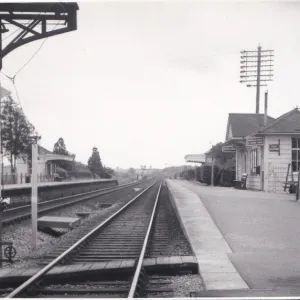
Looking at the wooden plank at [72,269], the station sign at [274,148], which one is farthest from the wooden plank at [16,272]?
the station sign at [274,148]

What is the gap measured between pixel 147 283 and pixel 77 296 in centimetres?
104

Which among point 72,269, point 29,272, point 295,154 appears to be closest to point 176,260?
point 72,269

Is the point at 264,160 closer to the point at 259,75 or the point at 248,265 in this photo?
the point at 259,75

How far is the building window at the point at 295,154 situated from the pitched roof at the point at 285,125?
644 mm

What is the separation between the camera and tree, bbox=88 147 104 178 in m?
61.6

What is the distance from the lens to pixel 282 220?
11180mm

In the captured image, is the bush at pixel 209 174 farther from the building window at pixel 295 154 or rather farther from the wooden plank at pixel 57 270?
the wooden plank at pixel 57 270

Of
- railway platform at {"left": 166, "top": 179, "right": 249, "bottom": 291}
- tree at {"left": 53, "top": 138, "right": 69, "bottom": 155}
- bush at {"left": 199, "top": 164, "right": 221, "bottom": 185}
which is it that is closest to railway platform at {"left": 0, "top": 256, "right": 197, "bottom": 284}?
railway platform at {"left": 166, "top": 179, "right": 249, "bottom": 291}

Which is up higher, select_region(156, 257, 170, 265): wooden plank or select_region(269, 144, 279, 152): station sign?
select_region(269, 144, 279, 152): station sign

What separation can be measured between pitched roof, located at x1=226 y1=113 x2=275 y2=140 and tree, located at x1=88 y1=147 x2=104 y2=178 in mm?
30871

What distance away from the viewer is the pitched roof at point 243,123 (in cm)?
3163

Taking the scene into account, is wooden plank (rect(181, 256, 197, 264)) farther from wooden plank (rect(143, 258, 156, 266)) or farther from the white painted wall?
the white painted wall

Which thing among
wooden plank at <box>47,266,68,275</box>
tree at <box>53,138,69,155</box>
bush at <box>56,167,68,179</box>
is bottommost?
wooden plank at <box>47,266,68,275</box>

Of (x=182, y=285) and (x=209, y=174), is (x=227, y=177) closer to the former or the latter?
(x=209, y=174)
